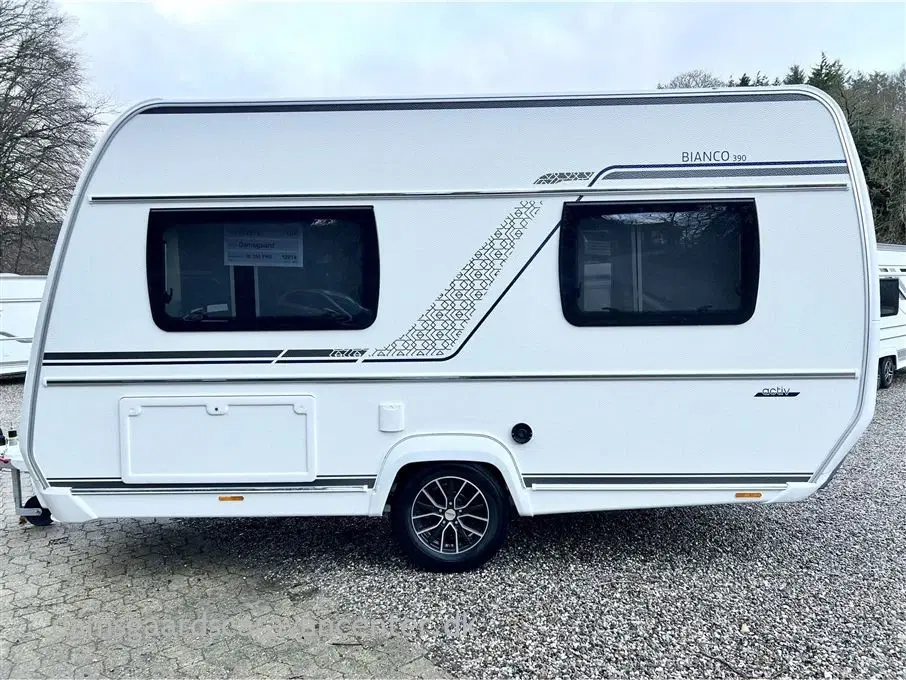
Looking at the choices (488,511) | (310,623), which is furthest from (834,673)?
(310,623)

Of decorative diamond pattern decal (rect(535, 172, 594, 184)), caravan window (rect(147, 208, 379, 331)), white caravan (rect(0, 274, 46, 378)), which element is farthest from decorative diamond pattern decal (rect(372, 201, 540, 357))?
white caravan (rect(0, 274, 46, 378))

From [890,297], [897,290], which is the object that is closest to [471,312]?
[890,297]

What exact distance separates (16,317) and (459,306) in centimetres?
1188

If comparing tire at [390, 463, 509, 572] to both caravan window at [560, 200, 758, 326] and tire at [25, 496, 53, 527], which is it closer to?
caravan window at [560, 200, 758, 326]

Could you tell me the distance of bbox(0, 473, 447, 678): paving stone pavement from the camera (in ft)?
9.93

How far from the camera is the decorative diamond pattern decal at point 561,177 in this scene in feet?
11.9

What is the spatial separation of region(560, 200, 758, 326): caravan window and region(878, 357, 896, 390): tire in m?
8.82

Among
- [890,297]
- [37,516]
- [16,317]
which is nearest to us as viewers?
[37,516]

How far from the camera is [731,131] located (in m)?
3.63

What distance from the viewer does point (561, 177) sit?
12.0ft

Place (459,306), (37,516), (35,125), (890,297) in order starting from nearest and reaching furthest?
1. (459,306)
2. (37,516)
3. (890,297)
4. (35,125)

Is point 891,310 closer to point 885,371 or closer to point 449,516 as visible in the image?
point 885,371

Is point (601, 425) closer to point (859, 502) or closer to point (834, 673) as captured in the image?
point (834, 673)

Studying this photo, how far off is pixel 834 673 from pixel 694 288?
6.75 feet
